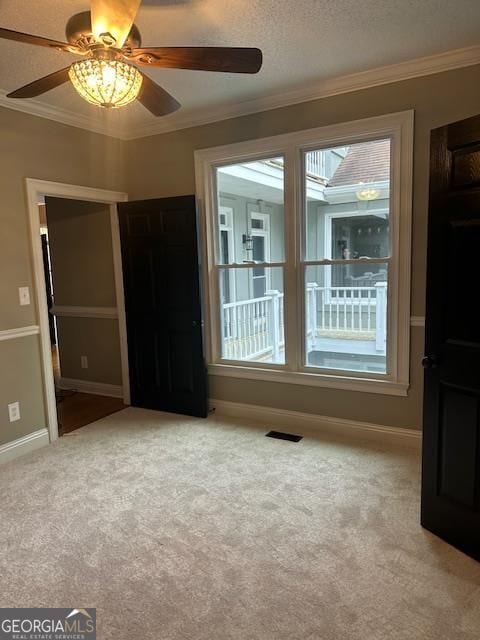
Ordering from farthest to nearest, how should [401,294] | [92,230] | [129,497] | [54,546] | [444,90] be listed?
[92,230] → [401,294] → [444,90] → [129,497] → [54,546]

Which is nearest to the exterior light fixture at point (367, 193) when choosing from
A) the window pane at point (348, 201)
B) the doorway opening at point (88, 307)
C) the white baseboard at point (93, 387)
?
the window pane at point (348, 201)

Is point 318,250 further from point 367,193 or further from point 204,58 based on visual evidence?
point 204,58

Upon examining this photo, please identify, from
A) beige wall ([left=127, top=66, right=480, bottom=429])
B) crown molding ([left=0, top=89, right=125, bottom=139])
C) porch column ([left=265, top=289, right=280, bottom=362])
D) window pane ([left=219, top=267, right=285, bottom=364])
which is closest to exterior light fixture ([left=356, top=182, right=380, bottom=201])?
beige wall ([left=127, top=66, right=480, bottom=429])

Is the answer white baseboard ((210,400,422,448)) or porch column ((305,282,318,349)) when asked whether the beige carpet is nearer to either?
white baseboard ((210,400,422,448))

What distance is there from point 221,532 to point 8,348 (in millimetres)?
2082

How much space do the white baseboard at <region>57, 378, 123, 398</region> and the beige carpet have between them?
53.7 inches

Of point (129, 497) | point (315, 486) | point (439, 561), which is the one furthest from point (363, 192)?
point (129, 497)

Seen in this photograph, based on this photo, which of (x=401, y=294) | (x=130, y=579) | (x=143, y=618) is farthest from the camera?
(x=401, y=294)

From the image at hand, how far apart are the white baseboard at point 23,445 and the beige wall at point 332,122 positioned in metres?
1.47

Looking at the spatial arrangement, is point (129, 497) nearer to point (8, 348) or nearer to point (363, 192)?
point (8, 348)

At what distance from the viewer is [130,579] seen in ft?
6.19

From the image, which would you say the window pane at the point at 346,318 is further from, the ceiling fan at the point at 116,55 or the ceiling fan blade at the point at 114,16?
the ceiling fan blade at the point at 114,16

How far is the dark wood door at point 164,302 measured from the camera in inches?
146

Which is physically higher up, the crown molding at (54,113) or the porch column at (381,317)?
the crown molding at (54,113)
